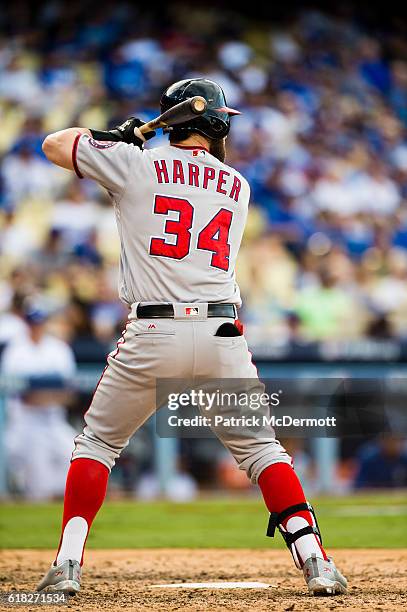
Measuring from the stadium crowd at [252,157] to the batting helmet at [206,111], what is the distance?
4.75 m

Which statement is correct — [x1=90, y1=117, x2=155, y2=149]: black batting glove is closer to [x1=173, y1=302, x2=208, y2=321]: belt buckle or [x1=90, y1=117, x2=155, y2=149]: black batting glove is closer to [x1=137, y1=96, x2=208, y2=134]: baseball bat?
[x1=137, y1=96, x2=208, y2=134]: baseball bat

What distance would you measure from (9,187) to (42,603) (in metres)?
7.94

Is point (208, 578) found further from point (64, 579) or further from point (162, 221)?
point (162, 221)

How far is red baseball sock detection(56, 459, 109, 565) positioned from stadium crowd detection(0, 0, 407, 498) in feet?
15.9

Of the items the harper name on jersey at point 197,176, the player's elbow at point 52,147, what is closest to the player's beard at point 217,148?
the harper name on jersey at point 197,176

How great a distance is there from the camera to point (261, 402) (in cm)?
345

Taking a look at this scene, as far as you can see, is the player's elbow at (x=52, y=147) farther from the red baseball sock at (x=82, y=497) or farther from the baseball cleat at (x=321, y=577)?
the baseball cleat at (x=321, y=577)

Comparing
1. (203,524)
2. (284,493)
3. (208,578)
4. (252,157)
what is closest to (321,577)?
(284,493)

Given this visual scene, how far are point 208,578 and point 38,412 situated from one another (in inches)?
168

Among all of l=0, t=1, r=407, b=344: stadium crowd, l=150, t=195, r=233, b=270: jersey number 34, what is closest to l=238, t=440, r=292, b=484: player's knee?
l=150, t=195, r=233, b=270: jersey number 34

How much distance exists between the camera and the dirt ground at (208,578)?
126 inches

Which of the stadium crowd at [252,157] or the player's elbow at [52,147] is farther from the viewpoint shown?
the stadium crowd at [252,157]

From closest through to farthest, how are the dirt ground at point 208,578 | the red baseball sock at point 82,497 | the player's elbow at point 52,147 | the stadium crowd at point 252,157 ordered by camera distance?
the dirt ground at point 208,578, the red baseball sock at point 82,497, the player's elbow at point 52,147, the stadium crowd at point 252,157

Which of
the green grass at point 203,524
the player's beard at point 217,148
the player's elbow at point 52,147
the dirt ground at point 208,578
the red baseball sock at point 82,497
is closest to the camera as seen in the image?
the dirt ground at point 208,578
